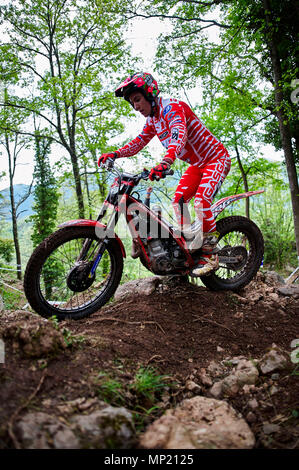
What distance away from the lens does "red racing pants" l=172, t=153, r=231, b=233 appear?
3.99 m

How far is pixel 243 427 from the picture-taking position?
74.1 inches

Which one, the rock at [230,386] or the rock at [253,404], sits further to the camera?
the rock at [230,386]

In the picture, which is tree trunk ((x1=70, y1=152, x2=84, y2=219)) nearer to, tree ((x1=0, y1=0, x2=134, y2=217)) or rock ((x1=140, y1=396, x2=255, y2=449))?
tree ((x1=0, y1=0, x2=134, y2=217))

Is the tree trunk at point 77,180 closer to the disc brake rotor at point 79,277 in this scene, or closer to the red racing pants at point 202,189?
the red racing pants at point 202,189

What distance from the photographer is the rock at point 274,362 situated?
260cm

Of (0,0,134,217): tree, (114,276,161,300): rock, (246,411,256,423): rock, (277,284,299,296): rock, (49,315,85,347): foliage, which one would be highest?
(0,0,134,217): tree

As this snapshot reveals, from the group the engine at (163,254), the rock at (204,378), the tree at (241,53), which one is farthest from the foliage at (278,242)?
the rock at (204,378)

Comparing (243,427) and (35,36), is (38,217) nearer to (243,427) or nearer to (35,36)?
(35,36)

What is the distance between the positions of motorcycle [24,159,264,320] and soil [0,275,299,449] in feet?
0.89

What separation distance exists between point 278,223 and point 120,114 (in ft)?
36.2

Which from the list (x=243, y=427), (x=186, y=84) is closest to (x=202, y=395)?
(x=243, y=427)

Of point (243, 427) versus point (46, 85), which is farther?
point (46, 85)

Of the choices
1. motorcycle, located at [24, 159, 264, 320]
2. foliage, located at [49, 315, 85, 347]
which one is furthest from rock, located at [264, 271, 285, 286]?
foliage, located at [49, 315, 85, 347]

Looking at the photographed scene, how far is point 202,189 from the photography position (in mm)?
3986
